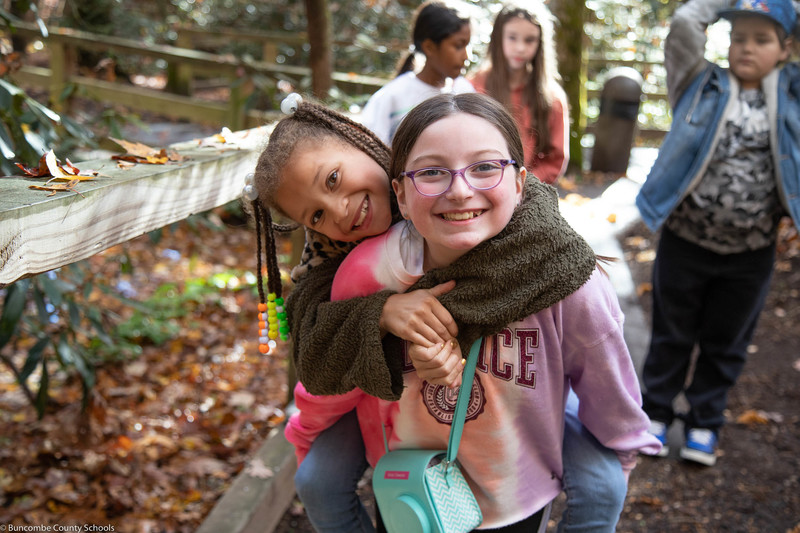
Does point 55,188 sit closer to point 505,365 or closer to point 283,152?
point 283,152

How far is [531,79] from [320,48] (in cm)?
116

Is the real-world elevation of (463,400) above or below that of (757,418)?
above

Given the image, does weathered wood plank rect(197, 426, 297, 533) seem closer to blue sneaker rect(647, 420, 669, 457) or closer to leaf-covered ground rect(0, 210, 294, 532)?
leaf-covered ground rect(0, 210, 294, 532)

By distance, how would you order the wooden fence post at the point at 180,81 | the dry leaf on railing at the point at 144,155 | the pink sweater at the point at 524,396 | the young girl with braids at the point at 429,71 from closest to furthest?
the pink sweater at the point at 524,396, the dry leaf on railing at the point at 144,155, the young girl with braids at the point at 429,71, the wooden fence post at the point at 180,81

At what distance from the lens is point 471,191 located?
152cm

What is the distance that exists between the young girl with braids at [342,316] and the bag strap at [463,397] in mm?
50

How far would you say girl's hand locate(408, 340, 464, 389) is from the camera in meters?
1.57

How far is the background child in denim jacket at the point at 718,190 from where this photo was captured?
3.04 m

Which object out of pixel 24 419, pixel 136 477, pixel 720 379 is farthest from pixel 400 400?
pixel 24 419

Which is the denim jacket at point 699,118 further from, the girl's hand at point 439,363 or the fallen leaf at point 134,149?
the fallen leaf at point 134,149

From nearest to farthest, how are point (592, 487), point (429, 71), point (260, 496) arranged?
point (592, 487)
point (260, 496)
point (429, 71)

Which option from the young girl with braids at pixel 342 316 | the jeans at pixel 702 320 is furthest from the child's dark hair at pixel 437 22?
the young girl with braids at pixel 342 316

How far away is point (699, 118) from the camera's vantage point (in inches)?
125

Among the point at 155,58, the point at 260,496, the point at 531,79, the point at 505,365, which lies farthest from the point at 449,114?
the point at 155,58
